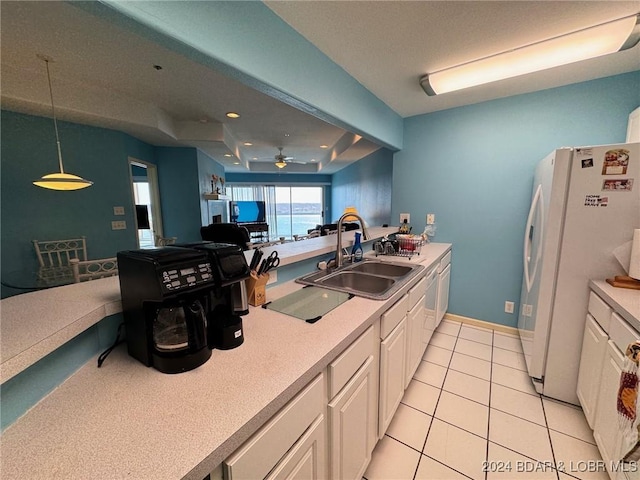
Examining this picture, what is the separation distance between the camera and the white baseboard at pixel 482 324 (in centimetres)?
264

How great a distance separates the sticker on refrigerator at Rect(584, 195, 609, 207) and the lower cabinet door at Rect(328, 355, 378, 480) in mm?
1628

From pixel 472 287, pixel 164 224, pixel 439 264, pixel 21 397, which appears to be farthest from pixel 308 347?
pixel 164 224

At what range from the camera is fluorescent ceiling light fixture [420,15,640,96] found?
1.46m

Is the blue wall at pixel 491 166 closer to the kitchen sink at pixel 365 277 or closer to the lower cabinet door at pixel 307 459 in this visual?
the kitchen sink at pixel 365 277

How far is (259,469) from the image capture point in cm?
64

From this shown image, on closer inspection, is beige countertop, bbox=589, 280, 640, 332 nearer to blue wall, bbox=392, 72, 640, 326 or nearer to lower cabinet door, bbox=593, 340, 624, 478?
lower cabinet door, bbox=593, 340, 624, 478

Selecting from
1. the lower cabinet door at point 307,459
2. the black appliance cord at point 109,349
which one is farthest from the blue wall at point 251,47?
the lower cabinet door at point 307,459

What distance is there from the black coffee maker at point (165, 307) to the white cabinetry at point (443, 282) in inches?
85.1

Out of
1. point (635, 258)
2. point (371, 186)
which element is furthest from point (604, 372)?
point (371, 186)

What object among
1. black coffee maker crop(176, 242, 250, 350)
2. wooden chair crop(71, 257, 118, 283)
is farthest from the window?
black coffee maker crop(176, 242, 250, 350)

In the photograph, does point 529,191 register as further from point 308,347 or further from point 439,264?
point 308,347

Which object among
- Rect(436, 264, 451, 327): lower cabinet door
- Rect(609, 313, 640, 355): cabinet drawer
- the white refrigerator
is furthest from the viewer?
Rect(436, 264, 451, 327): lower cabinet door

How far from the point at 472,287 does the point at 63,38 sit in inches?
162

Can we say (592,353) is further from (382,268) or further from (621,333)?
(382,268)
